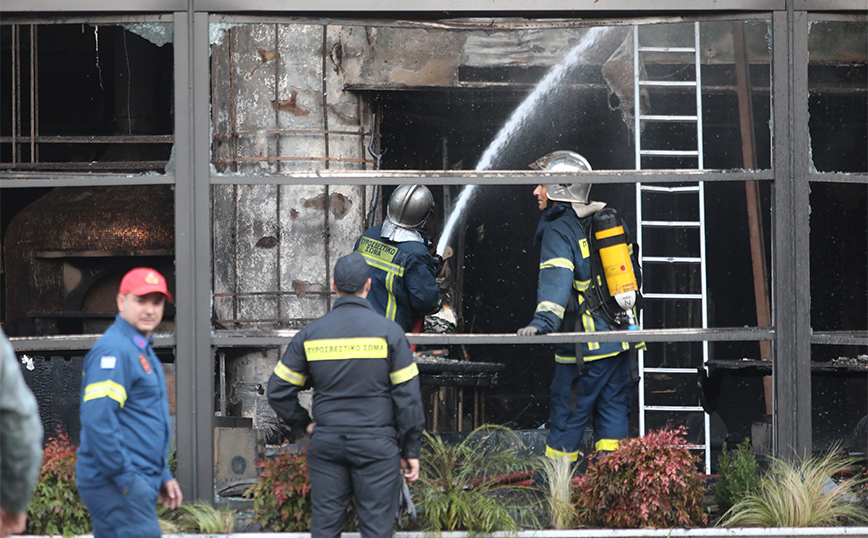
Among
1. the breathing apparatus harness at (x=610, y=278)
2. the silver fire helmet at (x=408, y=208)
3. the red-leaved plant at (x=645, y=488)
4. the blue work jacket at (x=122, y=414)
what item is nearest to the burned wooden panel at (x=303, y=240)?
the silver fire helmet at (x=408, y=208)

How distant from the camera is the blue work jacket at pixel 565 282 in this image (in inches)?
225

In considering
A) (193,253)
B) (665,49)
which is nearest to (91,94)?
(193,253)

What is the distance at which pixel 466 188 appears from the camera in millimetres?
9484

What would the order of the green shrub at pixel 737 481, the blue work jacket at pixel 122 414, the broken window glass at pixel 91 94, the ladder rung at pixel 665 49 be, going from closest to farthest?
the blue work jacket at pixel 122 414 < the green shrub at pixel 737 481 < the ladder rung at pixel 665 49 < the broken window glass at pixel 91 94

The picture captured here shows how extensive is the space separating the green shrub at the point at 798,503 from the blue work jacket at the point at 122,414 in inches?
118

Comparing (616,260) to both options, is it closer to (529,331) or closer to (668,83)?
(529,331)

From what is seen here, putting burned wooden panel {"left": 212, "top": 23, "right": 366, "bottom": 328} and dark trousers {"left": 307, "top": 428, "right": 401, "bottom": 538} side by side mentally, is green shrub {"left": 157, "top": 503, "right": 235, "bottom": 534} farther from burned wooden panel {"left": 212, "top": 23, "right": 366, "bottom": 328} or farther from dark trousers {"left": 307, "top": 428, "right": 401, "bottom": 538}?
burned wooden panel {"left": 212, "top": 23, "right": 366, "bottom": 328}

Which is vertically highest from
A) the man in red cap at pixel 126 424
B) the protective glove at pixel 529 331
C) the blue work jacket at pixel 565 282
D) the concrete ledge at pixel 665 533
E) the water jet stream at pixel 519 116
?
the water jet stream at pixel 519 116

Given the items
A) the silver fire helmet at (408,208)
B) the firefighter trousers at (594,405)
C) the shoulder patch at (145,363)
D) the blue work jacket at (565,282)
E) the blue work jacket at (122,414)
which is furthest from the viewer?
the silver fire helmet at (408,208)

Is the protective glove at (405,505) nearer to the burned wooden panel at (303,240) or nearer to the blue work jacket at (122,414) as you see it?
the blue work jacket at (122,414)

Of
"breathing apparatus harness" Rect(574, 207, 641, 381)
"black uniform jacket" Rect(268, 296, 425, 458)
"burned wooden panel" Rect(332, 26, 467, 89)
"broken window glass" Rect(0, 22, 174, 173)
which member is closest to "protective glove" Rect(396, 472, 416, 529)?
"black uniform jacket" Rect(268, 296, 425, 458)

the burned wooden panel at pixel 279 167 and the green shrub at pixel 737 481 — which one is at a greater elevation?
the burned wooden panel at pixel 279 167

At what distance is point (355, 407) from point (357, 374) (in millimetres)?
151

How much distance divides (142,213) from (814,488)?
6.32m
